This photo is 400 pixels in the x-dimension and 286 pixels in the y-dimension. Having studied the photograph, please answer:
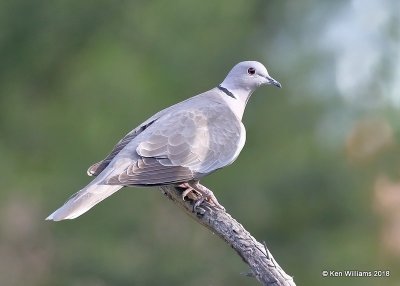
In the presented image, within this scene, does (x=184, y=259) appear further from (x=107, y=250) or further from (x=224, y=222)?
(x=224, y=222)

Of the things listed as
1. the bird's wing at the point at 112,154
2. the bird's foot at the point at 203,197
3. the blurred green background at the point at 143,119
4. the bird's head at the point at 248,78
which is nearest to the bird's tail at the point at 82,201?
the bird's wing at the point at 112,154

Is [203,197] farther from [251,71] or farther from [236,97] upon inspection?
[251,71]

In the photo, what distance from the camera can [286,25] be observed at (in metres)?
11.8

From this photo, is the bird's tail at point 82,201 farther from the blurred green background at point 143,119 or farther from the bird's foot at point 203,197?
the blurred green background at point 143,119

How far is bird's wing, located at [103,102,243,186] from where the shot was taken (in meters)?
4.82

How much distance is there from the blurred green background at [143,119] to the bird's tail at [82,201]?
448 cm

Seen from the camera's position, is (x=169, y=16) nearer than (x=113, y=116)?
No

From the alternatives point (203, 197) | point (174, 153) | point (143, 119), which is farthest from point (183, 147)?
point (143, 119)

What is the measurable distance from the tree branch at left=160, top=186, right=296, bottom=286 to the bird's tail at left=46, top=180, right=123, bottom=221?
44cm

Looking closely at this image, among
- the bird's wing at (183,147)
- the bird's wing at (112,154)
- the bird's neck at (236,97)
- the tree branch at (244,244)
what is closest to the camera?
the tree branch at (244,244)

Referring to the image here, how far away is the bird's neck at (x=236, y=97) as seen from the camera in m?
5.68

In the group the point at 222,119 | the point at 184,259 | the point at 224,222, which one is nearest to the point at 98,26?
the point at 184,259

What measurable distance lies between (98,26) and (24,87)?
98 cm

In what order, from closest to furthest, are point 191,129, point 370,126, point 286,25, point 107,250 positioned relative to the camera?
point 191,129
point 107,250
point 370,126
point 286,25
